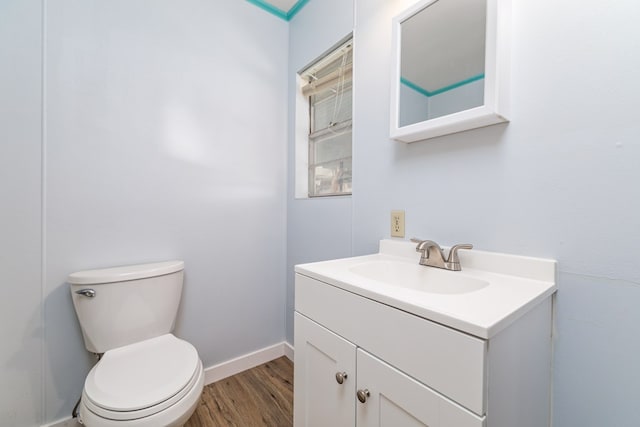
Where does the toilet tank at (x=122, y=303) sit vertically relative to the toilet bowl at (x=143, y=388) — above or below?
above

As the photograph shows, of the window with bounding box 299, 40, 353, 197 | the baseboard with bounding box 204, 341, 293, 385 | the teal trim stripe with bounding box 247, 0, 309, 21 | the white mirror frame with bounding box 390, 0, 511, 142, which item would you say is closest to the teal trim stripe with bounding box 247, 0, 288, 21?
the teal trim stripe with bounding box 247, 0, 309, 21

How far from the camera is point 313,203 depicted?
1.67m

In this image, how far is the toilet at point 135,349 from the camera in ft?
2.79

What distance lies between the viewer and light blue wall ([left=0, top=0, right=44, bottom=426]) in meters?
1.08

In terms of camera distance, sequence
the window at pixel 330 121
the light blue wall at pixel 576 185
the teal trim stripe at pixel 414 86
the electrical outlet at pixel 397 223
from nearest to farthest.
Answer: the light blue wall at pixel 576 185
the teal trim stripe at pixel 414 86
the electrical outlet at pixel 397 223
the window at pixel 330 121

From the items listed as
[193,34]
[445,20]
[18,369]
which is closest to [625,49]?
[445,20]

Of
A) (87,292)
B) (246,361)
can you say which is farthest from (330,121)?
(246,361)

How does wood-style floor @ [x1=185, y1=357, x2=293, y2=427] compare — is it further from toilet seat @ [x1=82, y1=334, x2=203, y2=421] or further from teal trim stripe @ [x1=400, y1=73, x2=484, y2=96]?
teal trim stripe @ [x1=400, y1=73, x2=484, y2=96]

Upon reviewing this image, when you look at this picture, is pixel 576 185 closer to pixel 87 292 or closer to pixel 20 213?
pixel 87 292

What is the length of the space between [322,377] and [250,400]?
86cm

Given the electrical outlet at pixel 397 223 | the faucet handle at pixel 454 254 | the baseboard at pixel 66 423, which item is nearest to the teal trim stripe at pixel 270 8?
the electrical outlet at pixel 397 223

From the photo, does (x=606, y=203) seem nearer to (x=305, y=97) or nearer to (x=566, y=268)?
(x=566, y=268)

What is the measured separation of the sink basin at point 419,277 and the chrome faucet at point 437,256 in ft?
0.07

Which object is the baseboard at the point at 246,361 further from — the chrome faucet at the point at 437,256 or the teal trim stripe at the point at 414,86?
the teal trim stripe at the point at 414,86
